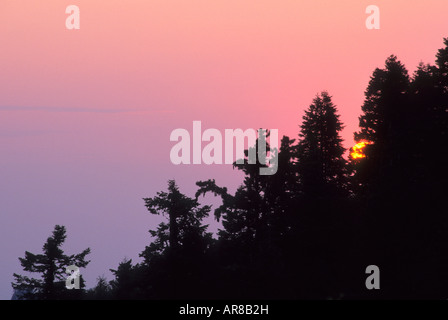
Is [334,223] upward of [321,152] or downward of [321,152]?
downward

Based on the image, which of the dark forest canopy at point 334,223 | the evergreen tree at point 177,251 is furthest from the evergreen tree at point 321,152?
the evergreen tree at point 177,251

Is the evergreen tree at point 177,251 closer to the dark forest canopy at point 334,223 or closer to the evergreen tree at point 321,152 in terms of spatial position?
the dark forest canopy at point 334,223

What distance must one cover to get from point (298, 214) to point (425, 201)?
933cm

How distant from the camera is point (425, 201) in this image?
46500 mm

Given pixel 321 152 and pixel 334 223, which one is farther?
pixel 321 152

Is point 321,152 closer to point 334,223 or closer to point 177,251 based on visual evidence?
point 334,223

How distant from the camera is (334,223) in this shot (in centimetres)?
4762

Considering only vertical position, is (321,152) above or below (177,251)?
above

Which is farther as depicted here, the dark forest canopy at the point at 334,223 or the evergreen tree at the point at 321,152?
the evergreen tree at the point at 321,152

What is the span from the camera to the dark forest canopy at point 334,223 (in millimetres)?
44000

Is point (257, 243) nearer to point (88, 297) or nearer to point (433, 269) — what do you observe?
point (433, 269)

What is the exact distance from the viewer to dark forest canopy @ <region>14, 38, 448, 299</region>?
44.0 metres

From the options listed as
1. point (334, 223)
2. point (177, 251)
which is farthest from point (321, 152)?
point (177, 251)
